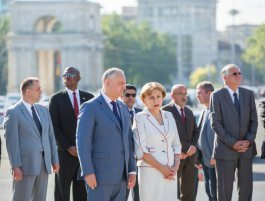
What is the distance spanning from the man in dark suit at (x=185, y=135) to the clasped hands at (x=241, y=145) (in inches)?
60.3

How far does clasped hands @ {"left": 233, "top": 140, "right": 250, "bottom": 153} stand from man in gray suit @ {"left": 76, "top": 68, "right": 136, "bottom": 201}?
2.52 meters

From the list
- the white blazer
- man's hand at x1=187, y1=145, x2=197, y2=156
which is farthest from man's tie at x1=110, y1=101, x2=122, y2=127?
man's hand at x1=187, y1=145, x2=197, y2=156

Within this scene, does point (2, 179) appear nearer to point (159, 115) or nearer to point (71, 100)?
point (71, 100)

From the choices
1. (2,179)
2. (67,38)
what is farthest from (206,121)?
(67,38)

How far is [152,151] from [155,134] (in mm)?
203

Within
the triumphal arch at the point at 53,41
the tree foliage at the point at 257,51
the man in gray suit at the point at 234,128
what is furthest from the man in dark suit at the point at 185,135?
the tree foliage at the point at 257,51

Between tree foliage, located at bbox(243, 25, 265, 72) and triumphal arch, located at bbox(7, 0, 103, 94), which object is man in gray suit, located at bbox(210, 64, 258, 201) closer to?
triumphal arch, located at bbox(7, 0, 103, 94)

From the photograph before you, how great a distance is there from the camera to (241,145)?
14219mm

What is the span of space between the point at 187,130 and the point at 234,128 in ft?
5.01

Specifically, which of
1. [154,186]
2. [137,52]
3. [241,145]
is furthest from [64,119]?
[137,52]

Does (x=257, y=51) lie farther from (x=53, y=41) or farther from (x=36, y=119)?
(x=36, y=119)

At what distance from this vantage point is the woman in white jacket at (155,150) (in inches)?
495

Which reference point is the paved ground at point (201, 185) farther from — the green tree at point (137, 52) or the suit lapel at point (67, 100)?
the green tree at point (137, 52)

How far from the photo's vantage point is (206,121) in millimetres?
16844
